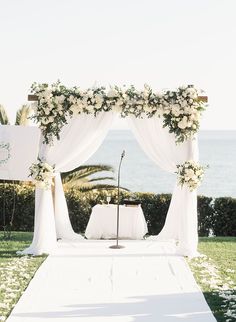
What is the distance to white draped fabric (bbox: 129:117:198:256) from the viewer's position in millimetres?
10523

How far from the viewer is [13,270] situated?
8852 mm

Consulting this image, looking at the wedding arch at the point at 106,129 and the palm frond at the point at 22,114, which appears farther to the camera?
the palm frond at the point at 22,114

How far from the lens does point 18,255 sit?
1020 cm

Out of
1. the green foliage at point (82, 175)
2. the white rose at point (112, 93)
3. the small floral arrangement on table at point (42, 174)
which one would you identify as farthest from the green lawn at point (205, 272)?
the green foliage at point (82, 175)

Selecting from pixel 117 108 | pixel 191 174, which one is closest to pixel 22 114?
pixel 117 108

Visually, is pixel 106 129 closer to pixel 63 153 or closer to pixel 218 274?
pixel 63 153

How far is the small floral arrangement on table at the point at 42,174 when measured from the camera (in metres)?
10.4

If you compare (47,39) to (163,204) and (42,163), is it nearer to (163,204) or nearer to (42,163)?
(163,204)

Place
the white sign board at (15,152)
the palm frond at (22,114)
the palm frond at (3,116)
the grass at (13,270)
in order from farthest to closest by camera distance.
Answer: the palm frond at (3,116)
the palm frond at (22,114)
the white sign board at (15,152)
the grass at (13,270)

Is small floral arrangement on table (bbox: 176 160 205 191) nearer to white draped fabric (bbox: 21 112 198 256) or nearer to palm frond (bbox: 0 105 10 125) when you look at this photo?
white draped fabric (bbox: 21 112 198 256)

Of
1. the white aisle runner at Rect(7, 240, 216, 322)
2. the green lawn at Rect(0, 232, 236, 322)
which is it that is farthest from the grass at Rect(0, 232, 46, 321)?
the white aisle runner at Rect(7, 240, 216, 322)

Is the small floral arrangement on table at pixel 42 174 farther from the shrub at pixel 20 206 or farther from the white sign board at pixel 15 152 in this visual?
the shrub at pixel 20 206

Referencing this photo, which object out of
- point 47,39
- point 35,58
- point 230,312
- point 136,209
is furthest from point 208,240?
point 35,58

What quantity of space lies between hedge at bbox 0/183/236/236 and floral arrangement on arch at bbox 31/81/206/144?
2.89 meters
